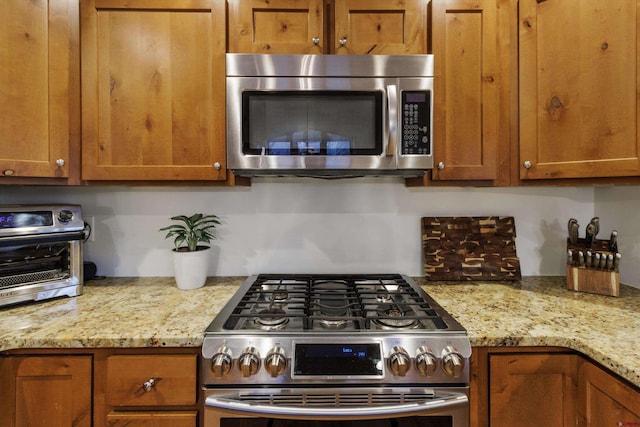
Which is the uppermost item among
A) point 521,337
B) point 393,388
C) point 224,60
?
point 224,60

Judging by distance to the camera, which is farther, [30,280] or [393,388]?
[30,280]

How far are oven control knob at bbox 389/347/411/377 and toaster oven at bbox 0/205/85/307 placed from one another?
1.34 meters

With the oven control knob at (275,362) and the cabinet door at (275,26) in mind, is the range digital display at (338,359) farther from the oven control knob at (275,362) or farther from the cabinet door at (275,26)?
the cabinet door at (275,26)

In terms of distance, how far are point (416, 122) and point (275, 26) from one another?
0.71 meters

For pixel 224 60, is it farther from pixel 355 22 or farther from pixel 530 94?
pixel 530 94

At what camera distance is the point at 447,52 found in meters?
1.31

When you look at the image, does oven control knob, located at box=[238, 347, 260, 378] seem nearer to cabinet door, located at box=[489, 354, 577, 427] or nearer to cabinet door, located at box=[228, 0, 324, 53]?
cabinet door, located at box=[489, 354, 577, 427]

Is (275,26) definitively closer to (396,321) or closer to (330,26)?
(330,26)

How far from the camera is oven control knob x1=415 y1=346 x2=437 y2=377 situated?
2.99ft

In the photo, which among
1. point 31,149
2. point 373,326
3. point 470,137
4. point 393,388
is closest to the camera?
point 393,388

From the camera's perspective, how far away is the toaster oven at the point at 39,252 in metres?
1.21

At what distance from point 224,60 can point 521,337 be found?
148 cm

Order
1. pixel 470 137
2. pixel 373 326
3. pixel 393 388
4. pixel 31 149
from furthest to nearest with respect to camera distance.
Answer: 1. pixel 470 137
2. pixel 31 149
3. pixel 373 326
4. pixel 393 388

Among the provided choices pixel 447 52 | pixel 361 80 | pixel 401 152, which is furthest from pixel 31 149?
pixel 447 52
